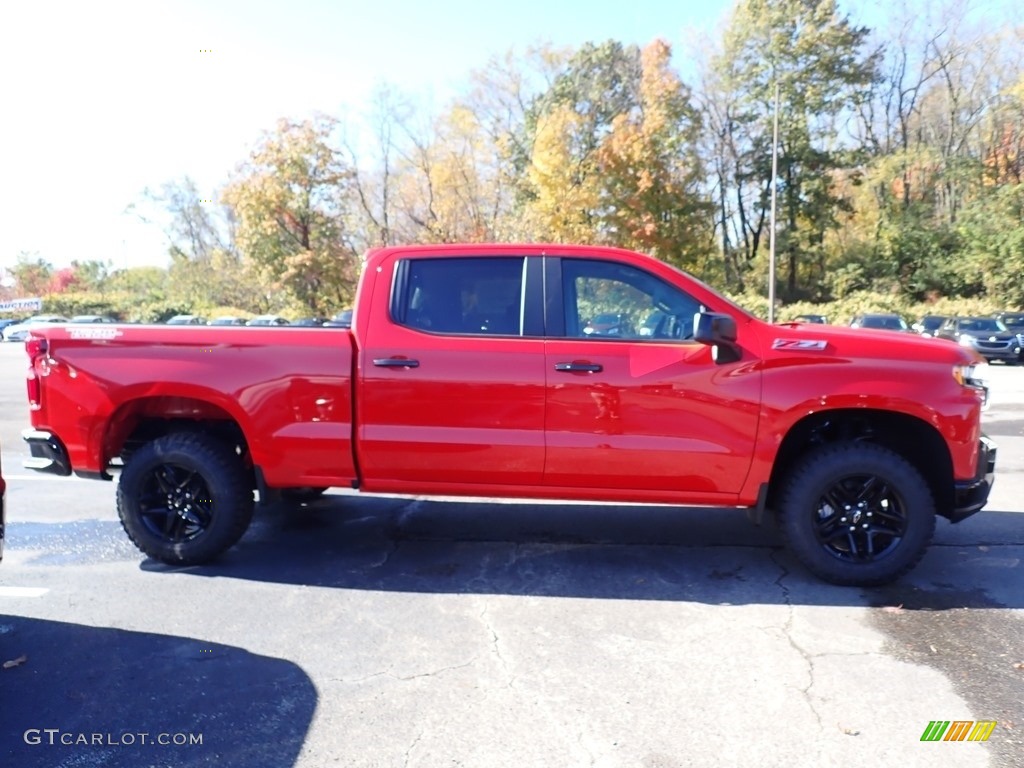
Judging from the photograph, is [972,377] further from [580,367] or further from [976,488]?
[580,367]

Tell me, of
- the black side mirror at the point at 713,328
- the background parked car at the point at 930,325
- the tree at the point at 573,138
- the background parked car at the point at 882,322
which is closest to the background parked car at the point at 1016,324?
the background parked car at the point at 930,325

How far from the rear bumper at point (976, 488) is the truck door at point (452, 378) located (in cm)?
241

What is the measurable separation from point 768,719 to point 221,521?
3.35m

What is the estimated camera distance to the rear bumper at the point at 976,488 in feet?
14.8

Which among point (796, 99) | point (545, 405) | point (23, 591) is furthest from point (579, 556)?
point (796, 99)

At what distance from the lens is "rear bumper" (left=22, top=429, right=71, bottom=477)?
501 centimetres

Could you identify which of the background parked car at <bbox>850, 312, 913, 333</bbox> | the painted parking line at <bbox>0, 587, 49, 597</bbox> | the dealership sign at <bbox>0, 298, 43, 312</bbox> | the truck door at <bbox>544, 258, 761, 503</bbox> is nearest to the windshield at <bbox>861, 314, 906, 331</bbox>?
the background parked car at <bbox>850, 312, 913, 333</bbox>

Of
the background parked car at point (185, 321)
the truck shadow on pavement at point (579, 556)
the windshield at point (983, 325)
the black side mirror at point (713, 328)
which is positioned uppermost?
the black side mirror at point (713, 328)

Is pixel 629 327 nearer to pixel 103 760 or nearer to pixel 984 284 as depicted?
pixel 103 760

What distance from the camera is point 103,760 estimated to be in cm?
294

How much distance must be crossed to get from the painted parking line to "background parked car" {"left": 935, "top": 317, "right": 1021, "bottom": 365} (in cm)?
2508

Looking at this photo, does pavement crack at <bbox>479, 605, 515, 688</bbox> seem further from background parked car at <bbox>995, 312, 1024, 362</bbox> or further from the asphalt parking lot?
background parked car at <bbox>995, 312, 1024, 362</bbox>

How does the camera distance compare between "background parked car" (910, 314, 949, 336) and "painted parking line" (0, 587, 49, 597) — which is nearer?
"painted parking line" (0, 587, 49, 597)

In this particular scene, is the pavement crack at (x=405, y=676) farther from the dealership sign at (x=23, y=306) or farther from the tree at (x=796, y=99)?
the dealership sign at (x=23, y=306)
